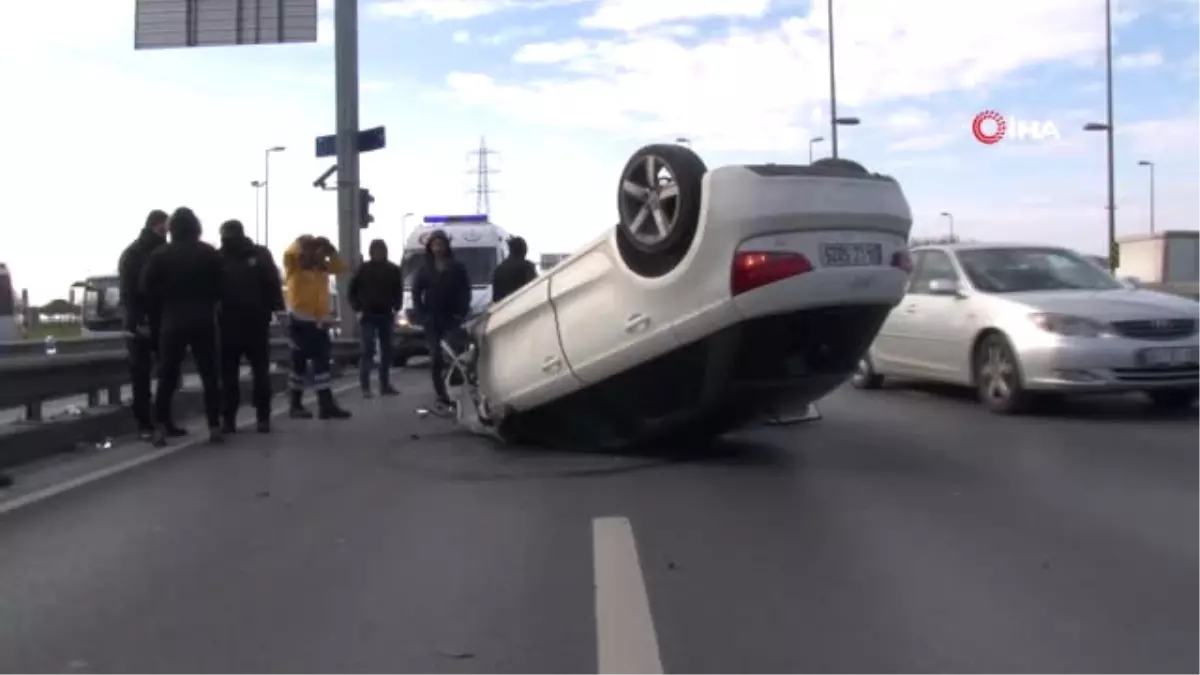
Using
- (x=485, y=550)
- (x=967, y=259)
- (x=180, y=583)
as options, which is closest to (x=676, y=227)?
(x=485, y=550)

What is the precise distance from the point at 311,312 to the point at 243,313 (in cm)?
147

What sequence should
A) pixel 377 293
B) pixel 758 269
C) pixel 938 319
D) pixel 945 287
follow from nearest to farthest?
pixel 758 269 → pixel 945 287 → pixel 938 319 → pixel 377 293

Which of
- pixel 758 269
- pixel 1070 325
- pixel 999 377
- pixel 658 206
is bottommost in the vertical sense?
pixel 999 377

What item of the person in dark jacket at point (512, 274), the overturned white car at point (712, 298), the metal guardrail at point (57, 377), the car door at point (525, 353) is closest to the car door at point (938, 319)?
the person in dark jacket at point (512, 274)

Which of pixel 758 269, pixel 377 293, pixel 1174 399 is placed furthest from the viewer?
pixel 377 293

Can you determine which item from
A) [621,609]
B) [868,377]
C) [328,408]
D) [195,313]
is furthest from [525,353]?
[868,377]

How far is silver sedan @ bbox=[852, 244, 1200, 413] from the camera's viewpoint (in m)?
11.2

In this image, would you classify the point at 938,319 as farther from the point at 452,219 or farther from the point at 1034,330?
the point at 452,219

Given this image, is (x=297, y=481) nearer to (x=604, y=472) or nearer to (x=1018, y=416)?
(x=604, y=472)

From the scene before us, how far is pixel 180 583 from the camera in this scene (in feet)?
19.6

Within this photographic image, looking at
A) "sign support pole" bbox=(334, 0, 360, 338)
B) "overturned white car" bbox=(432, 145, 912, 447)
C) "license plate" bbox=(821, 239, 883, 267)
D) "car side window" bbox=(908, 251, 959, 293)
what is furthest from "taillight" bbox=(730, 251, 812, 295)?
"sign support pole" bbox=(334, 0, 360, 338)

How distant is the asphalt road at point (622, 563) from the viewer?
4824 mm

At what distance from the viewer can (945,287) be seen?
12.8 metres

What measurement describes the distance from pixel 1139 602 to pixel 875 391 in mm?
9788
